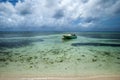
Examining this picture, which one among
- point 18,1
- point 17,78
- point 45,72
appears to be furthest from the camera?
point 18,1

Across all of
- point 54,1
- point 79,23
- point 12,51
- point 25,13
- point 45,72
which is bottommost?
point 45,72

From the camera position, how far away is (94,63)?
197 inches

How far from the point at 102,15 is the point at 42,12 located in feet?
7.66

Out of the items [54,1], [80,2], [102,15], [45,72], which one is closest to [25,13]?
[54,1]

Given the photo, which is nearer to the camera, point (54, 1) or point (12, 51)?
point (54, 1)

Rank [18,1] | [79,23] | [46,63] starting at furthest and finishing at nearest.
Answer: [79,23] → [18,1] → [46,63]

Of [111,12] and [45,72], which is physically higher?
[111,12]

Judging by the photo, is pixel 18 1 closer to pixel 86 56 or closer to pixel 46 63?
pixel 46 63

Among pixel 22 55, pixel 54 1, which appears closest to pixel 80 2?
pixel 54 1

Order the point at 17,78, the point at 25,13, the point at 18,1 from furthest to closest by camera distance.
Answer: the point at 25,13 < the point at 18,1 < the point at 17,78

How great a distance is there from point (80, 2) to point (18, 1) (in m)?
2.20

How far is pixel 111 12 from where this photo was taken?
5.73 meters

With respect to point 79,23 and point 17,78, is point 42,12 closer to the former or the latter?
point 79,23

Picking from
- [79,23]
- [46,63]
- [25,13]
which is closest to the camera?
[46,63]
